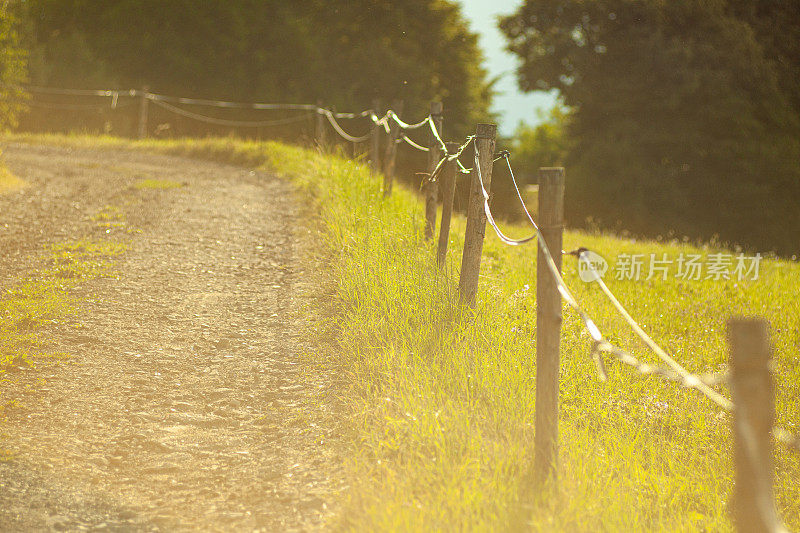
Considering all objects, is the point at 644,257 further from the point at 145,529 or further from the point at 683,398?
the point at 145,529

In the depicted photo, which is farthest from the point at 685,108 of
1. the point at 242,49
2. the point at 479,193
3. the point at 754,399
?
the point at 754,399

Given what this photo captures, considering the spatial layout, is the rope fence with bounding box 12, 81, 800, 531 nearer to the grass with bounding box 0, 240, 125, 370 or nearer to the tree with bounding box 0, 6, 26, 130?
the grass with bounding box 0, 240, 125, 370

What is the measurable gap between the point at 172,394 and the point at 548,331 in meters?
2.66

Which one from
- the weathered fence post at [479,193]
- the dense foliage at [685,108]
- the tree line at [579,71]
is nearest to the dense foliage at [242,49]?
the tree line at [579,71]

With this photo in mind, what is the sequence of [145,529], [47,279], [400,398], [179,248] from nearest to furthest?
[145,529] < [400,398] < [47,279] < [179,248]

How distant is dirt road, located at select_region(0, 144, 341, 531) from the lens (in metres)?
3.70

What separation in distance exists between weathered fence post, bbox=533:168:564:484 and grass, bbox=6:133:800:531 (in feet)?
0.50

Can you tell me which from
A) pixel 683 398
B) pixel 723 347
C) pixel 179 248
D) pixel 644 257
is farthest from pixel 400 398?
pixel 644 257

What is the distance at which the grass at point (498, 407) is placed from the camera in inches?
141

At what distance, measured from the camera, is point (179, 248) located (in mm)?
8438

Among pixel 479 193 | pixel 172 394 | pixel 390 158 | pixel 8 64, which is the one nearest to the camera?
pixel 172 394

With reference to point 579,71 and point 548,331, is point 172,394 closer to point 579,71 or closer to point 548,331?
point 548,331

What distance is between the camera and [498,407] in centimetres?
445

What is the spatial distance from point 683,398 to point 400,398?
9.12 ft
